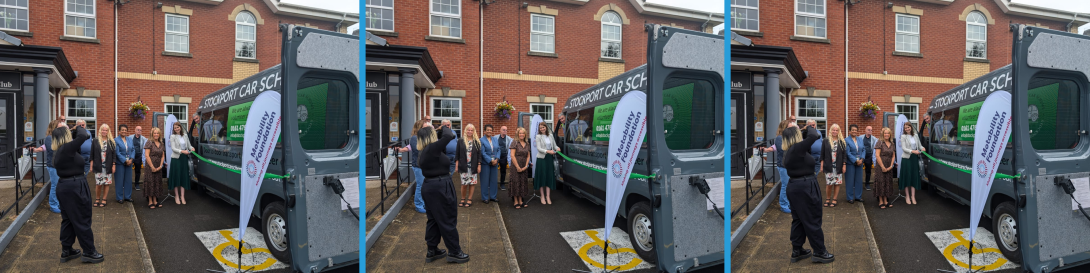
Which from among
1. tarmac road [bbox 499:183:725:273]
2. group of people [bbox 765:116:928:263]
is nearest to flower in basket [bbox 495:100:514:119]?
tarmac road [bbox 499:183:725:273]

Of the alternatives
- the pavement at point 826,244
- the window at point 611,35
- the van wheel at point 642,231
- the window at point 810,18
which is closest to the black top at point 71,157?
the window at point 611,35

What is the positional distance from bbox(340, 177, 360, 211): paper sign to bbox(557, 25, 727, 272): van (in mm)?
1134

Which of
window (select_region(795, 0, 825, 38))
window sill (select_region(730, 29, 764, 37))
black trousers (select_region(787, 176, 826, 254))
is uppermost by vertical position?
window (select_region(795, 0, 825, 38))

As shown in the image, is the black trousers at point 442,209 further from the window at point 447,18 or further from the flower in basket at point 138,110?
the flower in basket at point 138,110

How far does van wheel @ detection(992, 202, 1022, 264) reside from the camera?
3344 millimetres

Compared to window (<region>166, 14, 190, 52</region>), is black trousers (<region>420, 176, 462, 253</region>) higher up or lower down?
lower down

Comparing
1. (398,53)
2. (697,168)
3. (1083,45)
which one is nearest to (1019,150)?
(1083,45)

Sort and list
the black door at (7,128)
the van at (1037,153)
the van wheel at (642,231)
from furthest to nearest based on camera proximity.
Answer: the black door at (7,128) → the van at (1037,153) → the van wheel at (642,231)

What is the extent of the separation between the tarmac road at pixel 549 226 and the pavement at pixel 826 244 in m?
0.71

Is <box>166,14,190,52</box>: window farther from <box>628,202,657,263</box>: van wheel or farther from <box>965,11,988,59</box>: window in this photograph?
<box>965,11,988,59</box>: window

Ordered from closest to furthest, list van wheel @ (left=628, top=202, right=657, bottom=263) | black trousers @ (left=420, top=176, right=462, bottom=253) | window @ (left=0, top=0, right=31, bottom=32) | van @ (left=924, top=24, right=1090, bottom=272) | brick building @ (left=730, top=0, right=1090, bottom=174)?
van wheel @ (left=628, top=202, right=657, bottom=263) → black trousers @ (left=420, top=176, right=462, bottom=253) → brick building @ (left=730, top=0, right=1090, bottom=174) → window @ (left=0, top=0, right=31, bottom=32) → van @ (left=924, top=24, right=1090, bottom=272)

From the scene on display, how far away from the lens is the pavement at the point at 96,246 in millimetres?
3344

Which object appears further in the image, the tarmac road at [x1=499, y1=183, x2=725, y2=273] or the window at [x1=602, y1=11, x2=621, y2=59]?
the tarmac road at [x1=499, y1=183, x2=725, y2=273]

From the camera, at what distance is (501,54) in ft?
8.96
